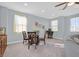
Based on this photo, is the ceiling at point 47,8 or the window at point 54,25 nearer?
the ceiling at point 47,8

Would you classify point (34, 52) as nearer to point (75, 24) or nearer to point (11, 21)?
point (75, 24)

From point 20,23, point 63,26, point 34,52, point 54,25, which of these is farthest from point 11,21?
point 63,26

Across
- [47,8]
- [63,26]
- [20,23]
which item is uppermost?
[47,8]

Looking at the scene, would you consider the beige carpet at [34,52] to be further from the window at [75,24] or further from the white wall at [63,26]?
the window at [75,24]

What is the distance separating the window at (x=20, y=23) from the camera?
8.27 meters

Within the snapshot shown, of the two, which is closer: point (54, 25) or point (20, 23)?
point (54, 25)

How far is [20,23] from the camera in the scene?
8617 mm

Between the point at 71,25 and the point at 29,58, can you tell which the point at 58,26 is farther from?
the point at 29,58

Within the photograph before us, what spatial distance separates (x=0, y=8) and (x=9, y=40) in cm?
211

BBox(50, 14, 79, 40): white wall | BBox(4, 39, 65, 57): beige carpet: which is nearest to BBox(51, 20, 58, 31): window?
BBox(50, 14, 79, 40): white wall

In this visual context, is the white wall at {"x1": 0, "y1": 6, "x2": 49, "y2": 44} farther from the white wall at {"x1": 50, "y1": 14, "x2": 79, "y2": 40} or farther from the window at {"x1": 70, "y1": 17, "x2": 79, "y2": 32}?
the window at {"x1": 70, "y1": 17, "x2": 79, "y2": 32}

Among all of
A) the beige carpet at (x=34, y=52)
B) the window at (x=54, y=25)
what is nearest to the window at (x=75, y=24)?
the beige carpet at (x=34, y=52)

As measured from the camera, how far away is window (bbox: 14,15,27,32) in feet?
27.1

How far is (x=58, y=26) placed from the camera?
642 centimetres
